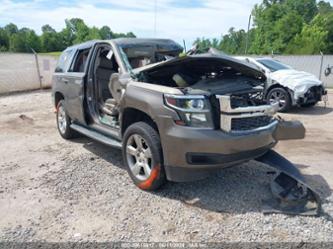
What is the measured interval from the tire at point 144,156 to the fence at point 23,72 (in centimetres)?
1055

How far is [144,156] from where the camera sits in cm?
417

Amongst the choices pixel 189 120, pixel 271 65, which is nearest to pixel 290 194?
pixel 189 120

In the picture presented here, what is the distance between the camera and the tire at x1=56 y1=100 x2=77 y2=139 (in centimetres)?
650

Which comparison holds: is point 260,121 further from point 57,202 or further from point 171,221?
point 57,202

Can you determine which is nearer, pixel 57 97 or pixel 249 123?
pixel 249 123

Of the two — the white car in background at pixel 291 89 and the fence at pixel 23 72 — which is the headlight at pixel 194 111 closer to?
the white car in background at pixel 291 89

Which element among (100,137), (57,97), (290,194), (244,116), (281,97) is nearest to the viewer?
(244,116)

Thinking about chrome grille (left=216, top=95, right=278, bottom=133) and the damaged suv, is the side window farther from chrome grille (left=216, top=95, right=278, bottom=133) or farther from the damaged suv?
chrome grille (left=216, top=95, right=278, bottom=133)

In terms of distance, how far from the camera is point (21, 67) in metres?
14.6

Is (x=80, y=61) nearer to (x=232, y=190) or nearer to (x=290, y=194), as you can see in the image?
(x=232, y=190)

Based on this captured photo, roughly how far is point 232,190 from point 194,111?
4.10ft

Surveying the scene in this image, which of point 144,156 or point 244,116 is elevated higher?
point 244,116

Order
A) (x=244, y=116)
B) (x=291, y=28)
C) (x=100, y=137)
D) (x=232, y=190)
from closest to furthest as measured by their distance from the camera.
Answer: (x=244, y=116)
(x=232, y=190)
(x=100, y=137)
(x=291, y=28)

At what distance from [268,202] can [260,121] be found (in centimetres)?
91
